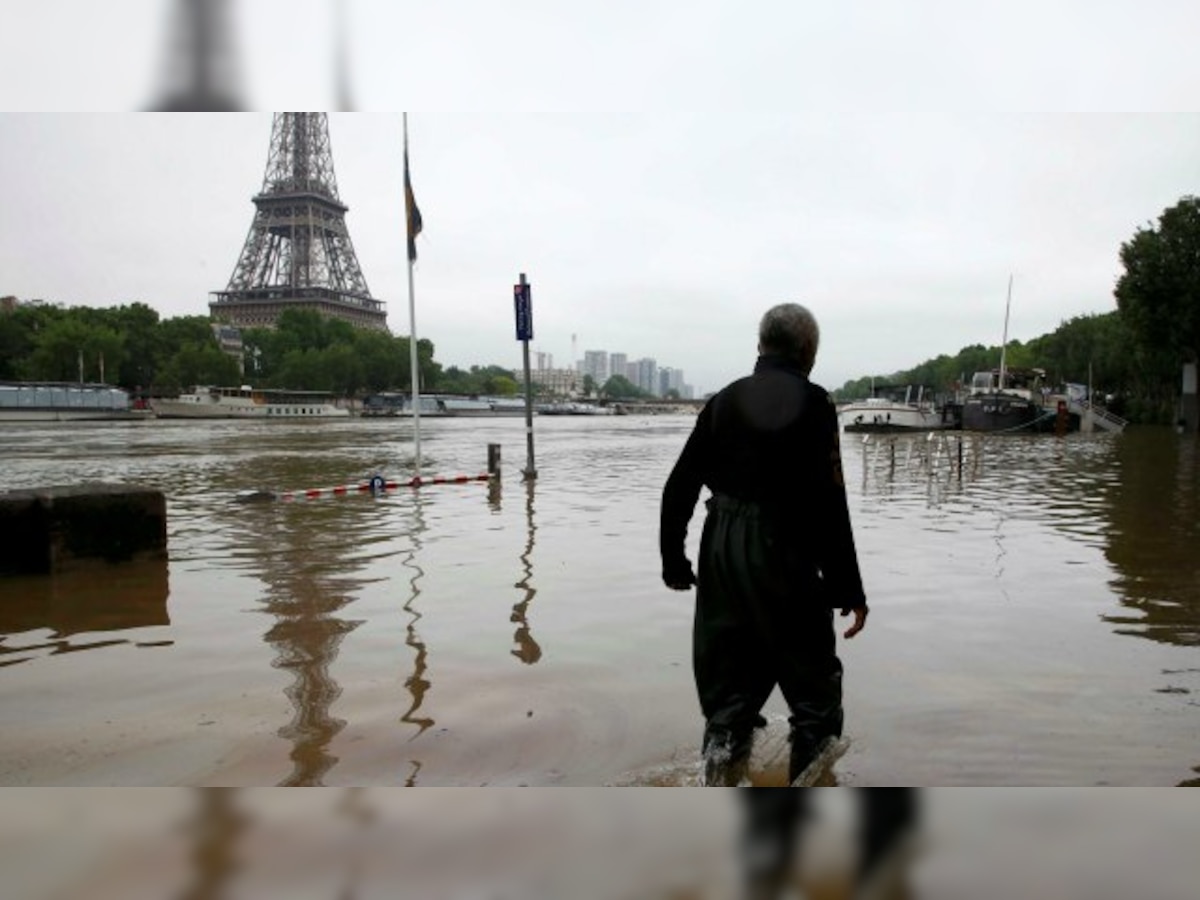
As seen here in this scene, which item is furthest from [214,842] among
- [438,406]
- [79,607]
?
[438,406]

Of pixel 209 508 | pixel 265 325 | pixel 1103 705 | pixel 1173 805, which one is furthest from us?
pixel 265 325

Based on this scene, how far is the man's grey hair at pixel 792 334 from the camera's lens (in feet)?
10.7

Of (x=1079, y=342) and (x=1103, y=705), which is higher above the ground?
(x=1079, y=342)

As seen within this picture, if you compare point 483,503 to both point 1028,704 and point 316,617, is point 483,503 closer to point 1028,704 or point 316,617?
point 316,617

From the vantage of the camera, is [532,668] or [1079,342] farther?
[1079,342]

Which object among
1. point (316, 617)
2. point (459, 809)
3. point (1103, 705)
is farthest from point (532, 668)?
point (1103, 705)

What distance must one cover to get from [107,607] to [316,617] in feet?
5.21

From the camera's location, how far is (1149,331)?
4197cm

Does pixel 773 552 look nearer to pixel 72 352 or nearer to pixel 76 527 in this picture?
pixel 76 527

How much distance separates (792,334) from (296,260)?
13008 centimetres

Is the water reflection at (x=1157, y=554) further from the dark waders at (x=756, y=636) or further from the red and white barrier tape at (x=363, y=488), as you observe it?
the red and white barrier tape at (x=363, y=488)

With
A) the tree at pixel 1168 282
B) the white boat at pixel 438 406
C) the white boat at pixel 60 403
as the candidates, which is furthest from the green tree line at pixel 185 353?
the tree at pixel 1168 282

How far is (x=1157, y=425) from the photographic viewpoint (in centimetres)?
5853

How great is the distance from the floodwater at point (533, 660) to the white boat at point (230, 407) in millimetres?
74119
